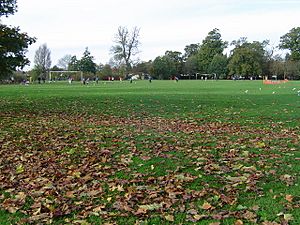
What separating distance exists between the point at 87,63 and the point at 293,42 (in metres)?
61.8

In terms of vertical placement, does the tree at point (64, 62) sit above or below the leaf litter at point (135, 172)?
above

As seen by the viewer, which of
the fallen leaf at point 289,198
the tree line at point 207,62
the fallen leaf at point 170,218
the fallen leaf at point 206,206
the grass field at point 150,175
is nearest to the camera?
the fallen leaf at point 170,218

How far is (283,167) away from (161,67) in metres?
116

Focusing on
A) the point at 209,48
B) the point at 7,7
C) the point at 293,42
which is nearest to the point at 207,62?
the point at 209,48

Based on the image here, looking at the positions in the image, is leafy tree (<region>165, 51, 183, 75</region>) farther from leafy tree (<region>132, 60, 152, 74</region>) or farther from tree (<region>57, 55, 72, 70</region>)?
tree (<region>57, 55, 72, 70</region>)

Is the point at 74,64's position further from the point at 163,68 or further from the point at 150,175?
the point at 150,175

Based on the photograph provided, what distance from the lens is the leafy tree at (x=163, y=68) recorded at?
12231 cm

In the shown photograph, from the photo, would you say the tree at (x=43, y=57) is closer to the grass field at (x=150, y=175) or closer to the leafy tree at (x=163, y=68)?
the leafy tree at (x=163, y=68)

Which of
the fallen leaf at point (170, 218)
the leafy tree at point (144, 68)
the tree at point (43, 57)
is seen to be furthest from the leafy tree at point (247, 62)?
the fallen leaf at point (170, 218)

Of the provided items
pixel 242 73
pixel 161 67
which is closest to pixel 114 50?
pixel 161 67

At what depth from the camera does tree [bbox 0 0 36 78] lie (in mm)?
17484

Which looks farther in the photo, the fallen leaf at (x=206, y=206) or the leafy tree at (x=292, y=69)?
the leafy tree at (x=292, y=69)

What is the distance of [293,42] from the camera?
112 m

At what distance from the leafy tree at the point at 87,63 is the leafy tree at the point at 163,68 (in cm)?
1932
